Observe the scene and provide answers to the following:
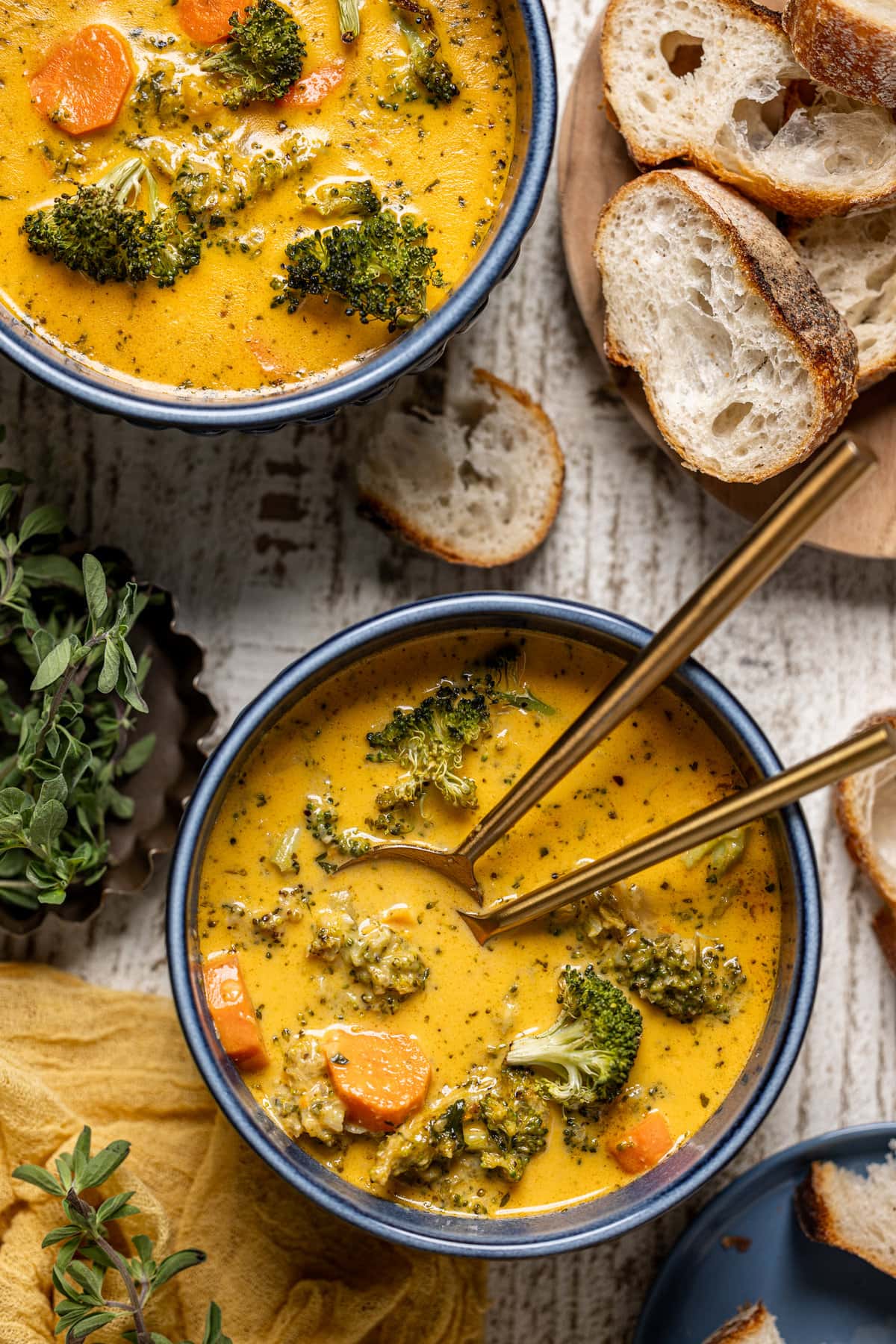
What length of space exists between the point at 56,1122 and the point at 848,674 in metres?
1.86

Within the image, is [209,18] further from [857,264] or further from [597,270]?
[857,264]

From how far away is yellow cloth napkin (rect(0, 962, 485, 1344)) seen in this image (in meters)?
2.48

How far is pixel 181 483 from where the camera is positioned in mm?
2723

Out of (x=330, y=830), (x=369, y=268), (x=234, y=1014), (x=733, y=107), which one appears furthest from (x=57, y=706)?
(x=733, y=107)

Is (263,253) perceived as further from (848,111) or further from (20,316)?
(848,111)

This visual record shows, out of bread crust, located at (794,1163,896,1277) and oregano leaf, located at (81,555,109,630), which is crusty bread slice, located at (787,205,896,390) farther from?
bread crust, located at (794,1163,896,1277)

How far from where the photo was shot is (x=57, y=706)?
2227mm

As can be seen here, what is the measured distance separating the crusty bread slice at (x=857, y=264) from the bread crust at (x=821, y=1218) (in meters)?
1.59

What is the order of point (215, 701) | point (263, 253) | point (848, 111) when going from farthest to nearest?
1. point (215, 701)
2. point (848, 111)
3. point (263, 253)

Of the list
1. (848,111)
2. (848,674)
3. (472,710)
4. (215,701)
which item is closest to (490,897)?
(472,710)

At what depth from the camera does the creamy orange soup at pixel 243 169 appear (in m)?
2.24

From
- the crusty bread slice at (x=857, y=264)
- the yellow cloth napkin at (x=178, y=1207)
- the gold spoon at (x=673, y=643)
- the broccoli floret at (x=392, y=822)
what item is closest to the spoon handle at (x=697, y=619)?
the gold spoon at (x=673, y=643)

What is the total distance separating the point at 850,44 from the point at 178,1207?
2.54m

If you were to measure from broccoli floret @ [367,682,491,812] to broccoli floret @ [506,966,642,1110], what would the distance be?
0.41 metres
